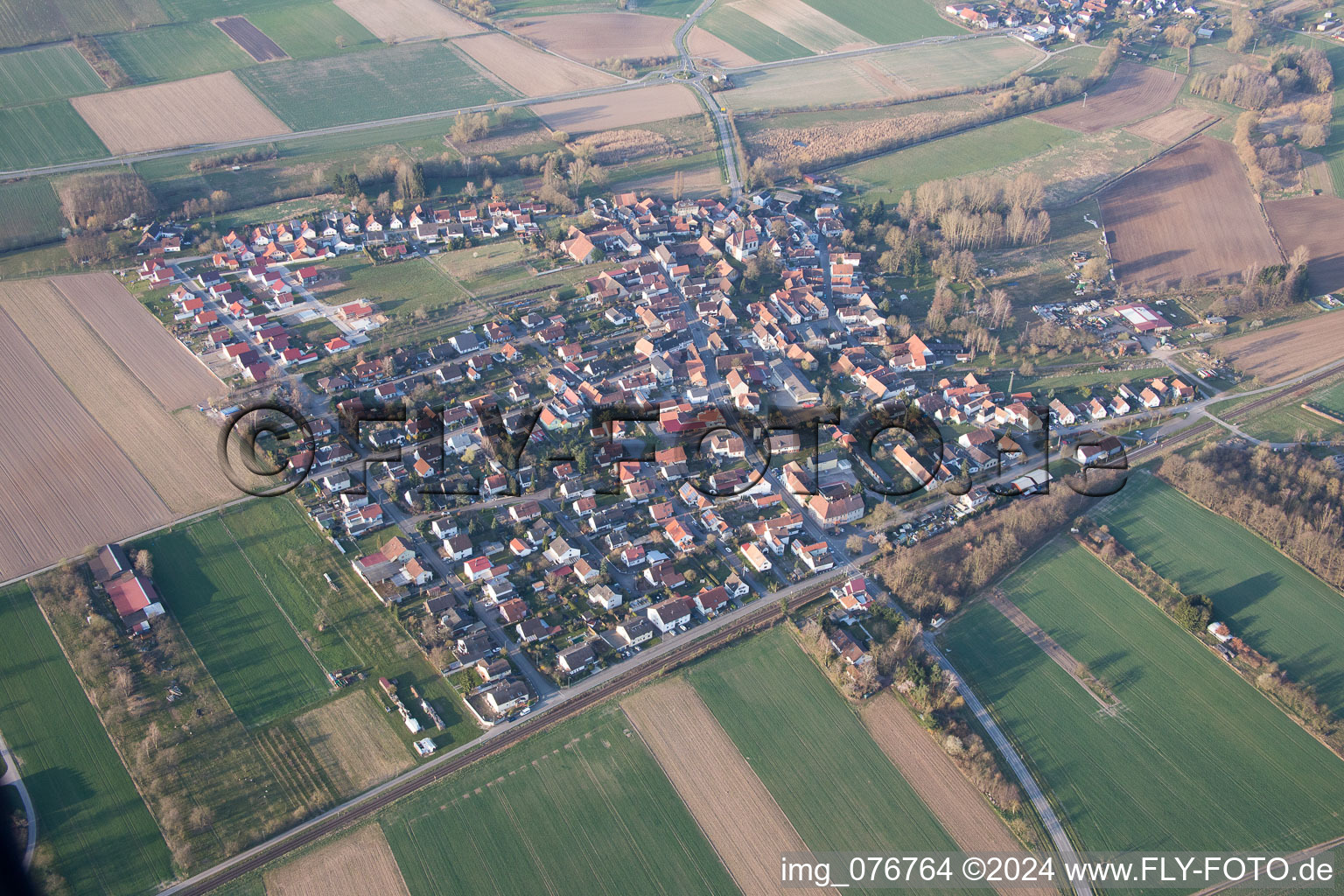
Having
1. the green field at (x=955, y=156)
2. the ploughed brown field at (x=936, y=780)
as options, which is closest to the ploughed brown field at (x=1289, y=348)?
the green field at (x=955, y=156)

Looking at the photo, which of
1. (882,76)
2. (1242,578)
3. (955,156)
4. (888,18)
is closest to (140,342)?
(1242,578)

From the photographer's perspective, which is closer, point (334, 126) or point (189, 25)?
point (334, 126)

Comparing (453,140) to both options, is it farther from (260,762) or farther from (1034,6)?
(1034,6)

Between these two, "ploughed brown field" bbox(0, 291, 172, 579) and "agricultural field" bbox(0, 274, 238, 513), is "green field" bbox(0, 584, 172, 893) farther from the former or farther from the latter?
"agricultural field" bbox(0, 274, 238, 513)

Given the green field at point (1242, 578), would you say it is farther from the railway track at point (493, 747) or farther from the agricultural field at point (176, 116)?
the agricultural field at point (176, 116)

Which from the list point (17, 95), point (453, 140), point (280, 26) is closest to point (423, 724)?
point (453, 140)

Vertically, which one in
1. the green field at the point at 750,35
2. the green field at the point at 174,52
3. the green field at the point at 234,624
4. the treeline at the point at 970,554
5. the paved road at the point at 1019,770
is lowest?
the green field at the point at 234,624
